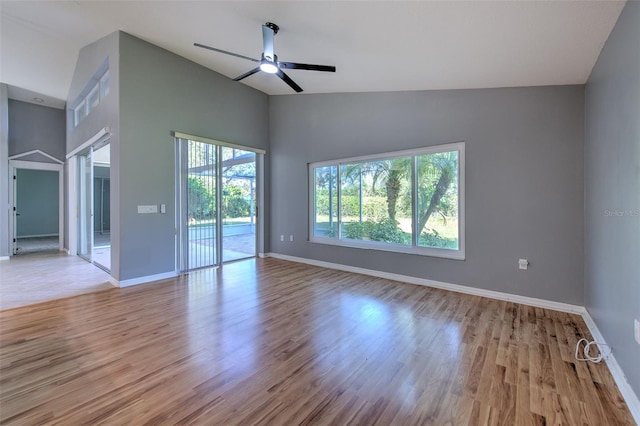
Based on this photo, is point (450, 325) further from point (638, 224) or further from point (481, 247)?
point (638, 224)

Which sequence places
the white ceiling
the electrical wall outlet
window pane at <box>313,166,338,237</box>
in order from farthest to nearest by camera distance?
window pane at <box>313,166,338,237</box>, the electrical wall outlet, the white ceiling

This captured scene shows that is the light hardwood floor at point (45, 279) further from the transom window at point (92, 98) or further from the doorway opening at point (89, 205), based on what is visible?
the transom window at point (92, 98)

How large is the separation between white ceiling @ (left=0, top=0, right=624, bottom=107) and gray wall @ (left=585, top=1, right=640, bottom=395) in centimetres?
29

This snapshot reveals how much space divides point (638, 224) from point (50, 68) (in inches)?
339

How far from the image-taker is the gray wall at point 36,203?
8.72m

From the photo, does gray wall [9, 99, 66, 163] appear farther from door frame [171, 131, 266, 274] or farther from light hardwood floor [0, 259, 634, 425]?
light hardwood floor [0, 259, 634, 425]

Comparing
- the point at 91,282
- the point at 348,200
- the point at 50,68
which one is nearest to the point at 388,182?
the point at 348,200

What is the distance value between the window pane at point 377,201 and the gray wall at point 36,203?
32.0ft

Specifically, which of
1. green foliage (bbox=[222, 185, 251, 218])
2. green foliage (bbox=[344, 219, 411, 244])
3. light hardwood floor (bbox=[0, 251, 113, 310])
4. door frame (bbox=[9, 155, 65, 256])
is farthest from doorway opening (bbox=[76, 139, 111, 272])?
green foliage (bbox=[344, 219, 411, 244])

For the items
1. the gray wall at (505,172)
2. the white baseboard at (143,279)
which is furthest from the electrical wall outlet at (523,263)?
the white baseboard at (143,279)

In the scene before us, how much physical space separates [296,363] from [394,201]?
10.1ft

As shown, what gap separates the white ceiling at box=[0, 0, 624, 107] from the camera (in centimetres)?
221

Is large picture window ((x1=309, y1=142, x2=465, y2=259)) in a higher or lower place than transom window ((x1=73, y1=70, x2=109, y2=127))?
lower

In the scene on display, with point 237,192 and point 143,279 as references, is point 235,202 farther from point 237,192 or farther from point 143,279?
point 143,279
